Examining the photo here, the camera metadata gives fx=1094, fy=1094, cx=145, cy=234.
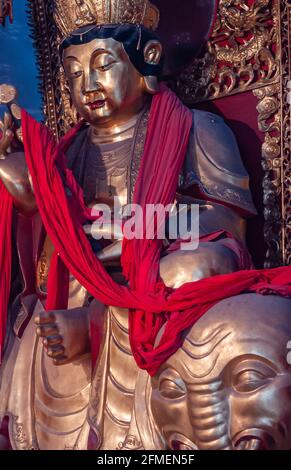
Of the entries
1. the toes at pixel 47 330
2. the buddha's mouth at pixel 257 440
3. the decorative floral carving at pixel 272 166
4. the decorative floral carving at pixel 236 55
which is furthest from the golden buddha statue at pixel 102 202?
the buddha's mouth at pixel 257 440

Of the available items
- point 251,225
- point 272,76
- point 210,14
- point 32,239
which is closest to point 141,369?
point 32,239

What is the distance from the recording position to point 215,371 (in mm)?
2857

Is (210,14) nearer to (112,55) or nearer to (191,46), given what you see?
(191,46)

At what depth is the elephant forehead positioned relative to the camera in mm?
2814

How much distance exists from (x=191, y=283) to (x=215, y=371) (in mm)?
271

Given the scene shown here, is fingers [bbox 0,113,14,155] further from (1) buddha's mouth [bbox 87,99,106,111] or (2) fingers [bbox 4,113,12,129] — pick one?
(1) buddha's mouth [bbox 87,99,106,111]

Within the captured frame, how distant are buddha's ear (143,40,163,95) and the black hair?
0.01 metres

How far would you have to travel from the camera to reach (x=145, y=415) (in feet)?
10.1

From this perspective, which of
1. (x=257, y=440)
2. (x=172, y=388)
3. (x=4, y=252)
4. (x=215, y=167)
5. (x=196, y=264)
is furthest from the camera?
(x=215, y=167)

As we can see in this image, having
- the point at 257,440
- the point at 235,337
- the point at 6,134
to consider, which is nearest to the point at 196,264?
the point at 235,337

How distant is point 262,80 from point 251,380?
1.42 metres

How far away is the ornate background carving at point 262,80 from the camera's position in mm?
3756

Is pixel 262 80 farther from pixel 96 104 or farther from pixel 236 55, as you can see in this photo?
pixel 96 104

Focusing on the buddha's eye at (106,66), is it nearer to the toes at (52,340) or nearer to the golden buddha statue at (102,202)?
the golden buddha statue at (102,202)
